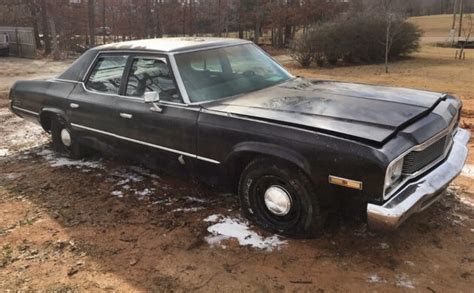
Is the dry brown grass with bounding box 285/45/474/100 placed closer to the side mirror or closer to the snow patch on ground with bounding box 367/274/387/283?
the snow patch on ground with bounding box 367/274/387/283

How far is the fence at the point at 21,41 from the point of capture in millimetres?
21078

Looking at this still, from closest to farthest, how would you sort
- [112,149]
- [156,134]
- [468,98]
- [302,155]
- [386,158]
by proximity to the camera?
[386,158]
[302,155]
[156,134]
[112,149]
[468,98]

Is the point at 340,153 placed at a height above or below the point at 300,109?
below

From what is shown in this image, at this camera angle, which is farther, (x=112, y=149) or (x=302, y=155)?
(x=112, y=149)

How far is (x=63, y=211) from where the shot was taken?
A: 170 inches

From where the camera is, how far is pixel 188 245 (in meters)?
3.55

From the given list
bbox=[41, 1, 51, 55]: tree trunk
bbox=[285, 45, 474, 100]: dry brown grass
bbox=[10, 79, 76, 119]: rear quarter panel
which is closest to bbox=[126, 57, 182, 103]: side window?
bbox=[10, 79, 76, 119]: rear quarter panel

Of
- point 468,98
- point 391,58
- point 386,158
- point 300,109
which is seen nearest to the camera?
point 386,158

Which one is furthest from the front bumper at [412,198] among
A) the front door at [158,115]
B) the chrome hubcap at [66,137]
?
the chrome hubcap at [66,137]

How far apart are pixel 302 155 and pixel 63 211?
260 centimetres

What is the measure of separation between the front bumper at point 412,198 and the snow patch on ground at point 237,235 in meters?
0.89

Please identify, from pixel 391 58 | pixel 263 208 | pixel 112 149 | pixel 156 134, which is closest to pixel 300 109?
pixel 263 208

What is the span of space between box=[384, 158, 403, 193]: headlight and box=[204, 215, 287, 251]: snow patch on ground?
101cm

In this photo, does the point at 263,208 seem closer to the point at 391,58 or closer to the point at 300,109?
the point at 300,109
